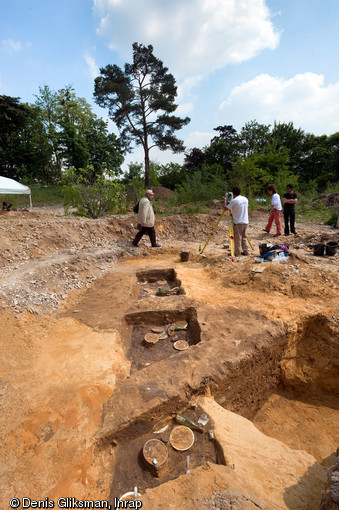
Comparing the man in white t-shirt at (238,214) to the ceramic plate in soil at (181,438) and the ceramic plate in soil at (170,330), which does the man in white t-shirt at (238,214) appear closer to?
the ceramic plate in soil at (170,330)

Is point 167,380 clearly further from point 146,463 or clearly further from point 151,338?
point 151,338

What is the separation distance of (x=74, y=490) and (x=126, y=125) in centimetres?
1946

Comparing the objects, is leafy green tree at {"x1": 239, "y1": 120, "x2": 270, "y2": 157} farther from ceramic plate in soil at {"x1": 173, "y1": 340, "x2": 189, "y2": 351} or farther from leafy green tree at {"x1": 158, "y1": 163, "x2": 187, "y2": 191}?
ceramic plate in soil at {"x1": 173, "y1": 340, "x2": 189, "y2": 351}

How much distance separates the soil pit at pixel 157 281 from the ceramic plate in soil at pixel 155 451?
339 cm

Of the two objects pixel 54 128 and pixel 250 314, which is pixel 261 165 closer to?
pixel 250 314

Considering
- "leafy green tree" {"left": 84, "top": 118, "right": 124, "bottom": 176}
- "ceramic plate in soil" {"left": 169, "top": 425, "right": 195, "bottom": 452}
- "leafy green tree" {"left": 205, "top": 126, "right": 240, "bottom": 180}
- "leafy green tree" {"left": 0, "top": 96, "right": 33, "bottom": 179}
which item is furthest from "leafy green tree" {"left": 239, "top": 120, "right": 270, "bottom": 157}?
"ceramic plate in soil" {"left": 169, "top": 425, "right": 195, "bottom": 452}

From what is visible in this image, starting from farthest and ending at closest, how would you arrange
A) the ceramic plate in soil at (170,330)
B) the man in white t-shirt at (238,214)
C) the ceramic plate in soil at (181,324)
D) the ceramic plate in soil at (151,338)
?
the man in white t-shirt at (238,214) < the ceramic plate in soil at (181,324) < the ceramic plate in soil at (170,330) < the ceramic plate in soil at (151,338)

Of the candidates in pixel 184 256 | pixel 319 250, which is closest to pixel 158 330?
pixel 184 256

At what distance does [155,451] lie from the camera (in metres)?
2.21

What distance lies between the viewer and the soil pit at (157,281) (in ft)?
19.0

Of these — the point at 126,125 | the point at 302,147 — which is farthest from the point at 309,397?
the point at 302,147

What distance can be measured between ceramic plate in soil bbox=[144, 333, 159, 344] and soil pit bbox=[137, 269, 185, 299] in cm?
158

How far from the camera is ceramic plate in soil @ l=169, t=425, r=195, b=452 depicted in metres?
2.26

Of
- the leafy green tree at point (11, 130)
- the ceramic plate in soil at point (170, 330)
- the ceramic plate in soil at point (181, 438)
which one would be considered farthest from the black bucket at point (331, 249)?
the leafy green tree at point (11, 130)
